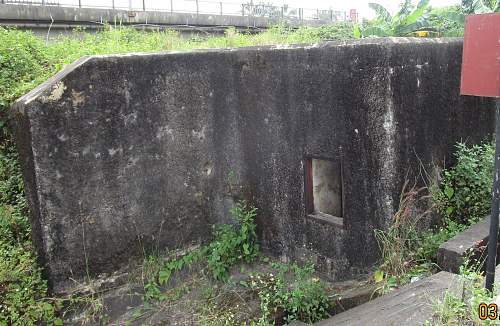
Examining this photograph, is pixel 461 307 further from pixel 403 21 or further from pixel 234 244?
pixel 403 21

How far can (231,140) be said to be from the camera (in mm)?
4996

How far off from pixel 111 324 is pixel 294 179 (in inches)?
88.8

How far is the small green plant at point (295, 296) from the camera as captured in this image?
413cm

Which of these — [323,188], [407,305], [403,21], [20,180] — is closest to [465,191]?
[323,188]

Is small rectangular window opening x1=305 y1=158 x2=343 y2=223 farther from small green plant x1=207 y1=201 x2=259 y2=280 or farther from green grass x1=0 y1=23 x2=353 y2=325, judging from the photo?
green grass x1=0 y1=23 x2=353 y2=325

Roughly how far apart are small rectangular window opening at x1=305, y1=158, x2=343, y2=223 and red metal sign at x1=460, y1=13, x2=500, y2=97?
192 cm

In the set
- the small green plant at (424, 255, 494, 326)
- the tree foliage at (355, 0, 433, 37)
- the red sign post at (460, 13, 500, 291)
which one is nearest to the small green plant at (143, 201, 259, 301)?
the small green plant at (424, 255, 494, 326)

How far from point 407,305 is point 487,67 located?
5.26ft

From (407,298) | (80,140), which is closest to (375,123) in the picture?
(407,298)

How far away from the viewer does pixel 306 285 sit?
4.25 m

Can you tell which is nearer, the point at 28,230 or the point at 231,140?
the point at 28,230

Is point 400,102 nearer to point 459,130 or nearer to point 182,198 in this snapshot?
point 459,130

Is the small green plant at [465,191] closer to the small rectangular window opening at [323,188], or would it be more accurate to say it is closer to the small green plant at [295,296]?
the small rectangular window opening at [323,188]

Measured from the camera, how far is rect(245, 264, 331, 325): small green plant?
13.5 feet
